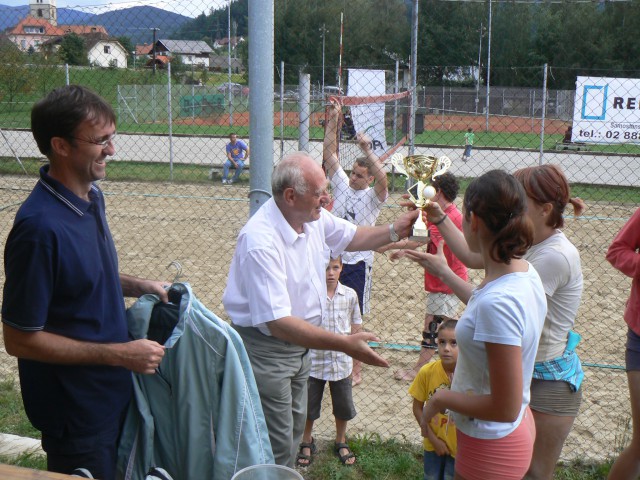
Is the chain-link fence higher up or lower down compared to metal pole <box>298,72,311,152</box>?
lower down

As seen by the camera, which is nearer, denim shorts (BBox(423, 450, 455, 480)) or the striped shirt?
denim shorts (BBox(423, 450, 455, 480))

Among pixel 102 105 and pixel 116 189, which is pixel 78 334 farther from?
pixel 116 189

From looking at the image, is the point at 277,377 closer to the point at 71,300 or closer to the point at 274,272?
the point at 274,272

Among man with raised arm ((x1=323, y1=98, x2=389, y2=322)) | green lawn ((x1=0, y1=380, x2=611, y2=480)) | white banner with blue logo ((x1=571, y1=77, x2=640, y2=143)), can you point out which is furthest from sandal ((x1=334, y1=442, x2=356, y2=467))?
white banner with blue logo ((x1=571, y1=77, x2=640, y2=143))

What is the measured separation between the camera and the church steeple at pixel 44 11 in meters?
6.07

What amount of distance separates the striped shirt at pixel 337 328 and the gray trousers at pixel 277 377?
759 millimetres

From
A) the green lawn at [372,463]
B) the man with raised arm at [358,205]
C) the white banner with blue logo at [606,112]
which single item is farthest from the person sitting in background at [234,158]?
the green lawn at [372,463]

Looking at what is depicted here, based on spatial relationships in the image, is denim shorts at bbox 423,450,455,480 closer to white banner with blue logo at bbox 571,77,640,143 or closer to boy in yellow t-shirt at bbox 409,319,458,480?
boy in yellow t-shirt at bbox 409,319,458,480

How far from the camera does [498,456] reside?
2.21 m

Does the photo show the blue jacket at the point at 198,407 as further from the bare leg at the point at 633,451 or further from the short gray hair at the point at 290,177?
the bare leg at the point at 633,451

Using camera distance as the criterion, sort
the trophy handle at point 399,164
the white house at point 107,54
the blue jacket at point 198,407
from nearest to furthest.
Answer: the blue jacket at point 198,407 < the trophy handle at point 399,164 < the white house at point 107,54

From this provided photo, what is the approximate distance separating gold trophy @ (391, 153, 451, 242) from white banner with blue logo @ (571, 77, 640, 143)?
1111 centimetres

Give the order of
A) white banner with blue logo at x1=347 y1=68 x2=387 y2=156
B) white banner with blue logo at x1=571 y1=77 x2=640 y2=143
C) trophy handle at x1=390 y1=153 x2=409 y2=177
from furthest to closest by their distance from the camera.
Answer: white banner with blue logo at x1=571 y1=77 x2=640 y2=143 → white banner with blue logo at x1=347 y1=68 x2=387 y2=156 → trophy handle at x1=390 y1=153 x2=409 y2=177

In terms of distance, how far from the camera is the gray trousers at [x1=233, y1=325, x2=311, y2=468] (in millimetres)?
2852
